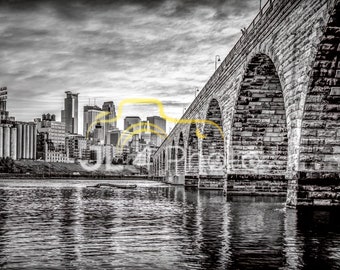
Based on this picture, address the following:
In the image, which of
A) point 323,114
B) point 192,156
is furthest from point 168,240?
point 192,156

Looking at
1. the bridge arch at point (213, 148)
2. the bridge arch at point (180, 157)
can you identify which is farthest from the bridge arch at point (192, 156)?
the bridge arch at point (180, 157)

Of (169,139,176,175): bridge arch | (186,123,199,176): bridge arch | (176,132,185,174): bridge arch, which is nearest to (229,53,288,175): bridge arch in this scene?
(186,123,199,176): bridge arch

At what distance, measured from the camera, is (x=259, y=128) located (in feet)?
85.9

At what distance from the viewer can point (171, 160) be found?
6406 cm

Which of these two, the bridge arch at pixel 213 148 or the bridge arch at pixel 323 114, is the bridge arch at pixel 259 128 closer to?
the bridge arch at pixel 323 114

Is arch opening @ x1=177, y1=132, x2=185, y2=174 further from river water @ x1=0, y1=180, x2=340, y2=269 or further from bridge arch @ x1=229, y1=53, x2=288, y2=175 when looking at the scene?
river water @ x1=0, y1=180, x2=340, y2=269

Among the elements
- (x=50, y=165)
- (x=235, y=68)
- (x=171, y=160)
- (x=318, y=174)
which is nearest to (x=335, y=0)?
(x=318, y=174)

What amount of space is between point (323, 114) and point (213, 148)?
23203 millimetres

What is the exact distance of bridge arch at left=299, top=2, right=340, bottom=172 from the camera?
14883mm

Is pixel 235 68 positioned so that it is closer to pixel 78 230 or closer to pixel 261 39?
pixel 261 39

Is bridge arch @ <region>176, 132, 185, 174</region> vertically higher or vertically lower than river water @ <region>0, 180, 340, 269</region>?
higher

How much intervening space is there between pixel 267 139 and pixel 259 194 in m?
3.11

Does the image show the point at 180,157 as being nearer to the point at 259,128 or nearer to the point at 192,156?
the point at 192,156

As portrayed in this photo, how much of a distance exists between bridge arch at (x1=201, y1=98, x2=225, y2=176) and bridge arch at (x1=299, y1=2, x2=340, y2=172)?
65.9ft
